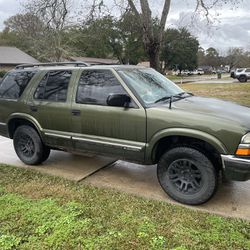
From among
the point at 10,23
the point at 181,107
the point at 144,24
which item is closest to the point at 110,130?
the point at 181,107

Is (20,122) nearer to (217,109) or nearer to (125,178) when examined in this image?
(125,178)

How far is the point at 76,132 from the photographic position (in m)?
4.92

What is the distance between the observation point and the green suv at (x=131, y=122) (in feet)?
12.5

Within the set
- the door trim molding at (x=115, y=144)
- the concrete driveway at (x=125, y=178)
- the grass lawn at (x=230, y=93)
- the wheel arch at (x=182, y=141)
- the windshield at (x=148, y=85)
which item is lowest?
the grass lawn at (x=230, y=93)

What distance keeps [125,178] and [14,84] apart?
8.78 ft

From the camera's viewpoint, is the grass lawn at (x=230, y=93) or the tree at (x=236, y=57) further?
the tree at (x=236, y=57)

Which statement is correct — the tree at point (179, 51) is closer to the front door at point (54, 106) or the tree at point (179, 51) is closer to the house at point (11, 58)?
the house at point (11, 58)

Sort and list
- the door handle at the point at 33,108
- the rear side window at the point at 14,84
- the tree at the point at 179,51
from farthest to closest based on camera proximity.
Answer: the tree at the point at 179,51 < the rear side window at the point at 14,84 < the door handle at the point at 33,108

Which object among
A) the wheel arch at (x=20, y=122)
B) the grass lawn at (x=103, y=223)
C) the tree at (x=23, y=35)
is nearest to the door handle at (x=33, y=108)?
the wheel arch at (x=20, y=122)

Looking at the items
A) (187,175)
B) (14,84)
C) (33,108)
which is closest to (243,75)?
(14,84)

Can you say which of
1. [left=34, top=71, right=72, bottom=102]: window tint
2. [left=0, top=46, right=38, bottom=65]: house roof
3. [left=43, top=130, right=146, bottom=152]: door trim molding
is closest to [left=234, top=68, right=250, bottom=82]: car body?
[left=34, top=71, right=72, bottom=102]: window tint

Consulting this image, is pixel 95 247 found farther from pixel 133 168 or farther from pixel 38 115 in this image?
pixel 38 115

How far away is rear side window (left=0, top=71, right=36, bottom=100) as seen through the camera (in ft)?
18.5

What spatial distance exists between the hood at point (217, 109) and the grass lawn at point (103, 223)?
46.2 inches
